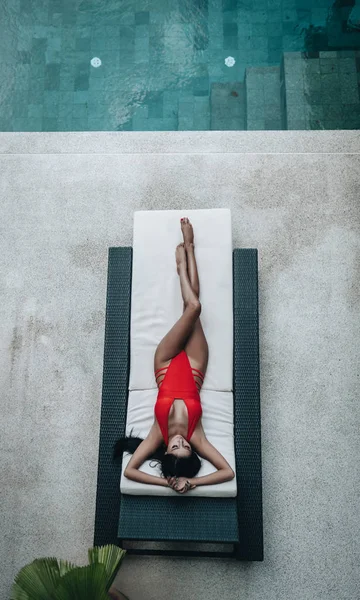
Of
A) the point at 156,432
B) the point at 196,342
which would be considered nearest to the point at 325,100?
the point at 196,342

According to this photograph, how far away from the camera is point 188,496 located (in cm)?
301

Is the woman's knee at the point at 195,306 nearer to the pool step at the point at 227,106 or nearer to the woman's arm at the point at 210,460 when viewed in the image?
the woman's arm at the point at 210,460

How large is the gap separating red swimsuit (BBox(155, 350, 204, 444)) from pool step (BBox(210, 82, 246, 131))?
2.23m

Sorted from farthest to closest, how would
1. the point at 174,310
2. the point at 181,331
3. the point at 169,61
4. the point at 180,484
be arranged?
the point at 169,61 → the point at 174,310 → the point at 181,331 → the point at 180,484

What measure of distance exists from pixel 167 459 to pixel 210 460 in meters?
0.27

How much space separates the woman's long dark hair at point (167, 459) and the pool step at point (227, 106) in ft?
9.16

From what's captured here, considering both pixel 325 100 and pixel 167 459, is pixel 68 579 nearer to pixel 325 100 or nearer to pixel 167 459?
pixel 167 459

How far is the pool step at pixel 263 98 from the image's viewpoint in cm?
440

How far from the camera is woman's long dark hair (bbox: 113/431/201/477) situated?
3.01 meters

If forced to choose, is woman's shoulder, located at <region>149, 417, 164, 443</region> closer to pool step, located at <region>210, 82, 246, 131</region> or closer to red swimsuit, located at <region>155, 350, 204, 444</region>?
red swimsuit, located at <region>155, 350, 204, 444</region>

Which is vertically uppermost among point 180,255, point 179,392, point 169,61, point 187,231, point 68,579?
point 169,61

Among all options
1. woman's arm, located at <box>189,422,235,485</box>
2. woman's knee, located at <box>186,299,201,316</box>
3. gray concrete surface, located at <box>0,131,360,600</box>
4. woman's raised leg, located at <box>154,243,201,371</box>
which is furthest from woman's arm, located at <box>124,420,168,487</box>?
woman's knee, located at <box>186,299,201,316</box>

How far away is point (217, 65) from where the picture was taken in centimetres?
462

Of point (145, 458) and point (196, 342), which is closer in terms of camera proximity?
point (145, 458)
